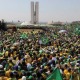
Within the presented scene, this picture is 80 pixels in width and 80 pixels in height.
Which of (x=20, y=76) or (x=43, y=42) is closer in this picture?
(x=20, y=76)

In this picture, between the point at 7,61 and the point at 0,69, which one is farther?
the point at 7,61

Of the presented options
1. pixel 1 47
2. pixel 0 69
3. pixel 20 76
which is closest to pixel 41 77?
pixel 20 76

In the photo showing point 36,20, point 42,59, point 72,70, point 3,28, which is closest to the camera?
point 72,70

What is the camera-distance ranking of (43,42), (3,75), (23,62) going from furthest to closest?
1. (43,42)
2. (23,62)
3. (3,75)

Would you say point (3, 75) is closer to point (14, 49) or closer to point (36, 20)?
point (14, 49)

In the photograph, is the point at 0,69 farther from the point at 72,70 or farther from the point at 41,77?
the point at 72,70

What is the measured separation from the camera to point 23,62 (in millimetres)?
14438

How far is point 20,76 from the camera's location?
1250 centimetres

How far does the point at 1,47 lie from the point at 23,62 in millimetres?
5903

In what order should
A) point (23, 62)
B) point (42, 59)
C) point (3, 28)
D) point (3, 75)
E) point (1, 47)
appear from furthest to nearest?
point (3, 28)
point (1, 47)
point (42, 59)
point (23, 62)
point (3, 75)

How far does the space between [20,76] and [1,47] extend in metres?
7.81

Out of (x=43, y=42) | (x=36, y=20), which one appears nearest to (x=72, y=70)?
(x=43, y=42)

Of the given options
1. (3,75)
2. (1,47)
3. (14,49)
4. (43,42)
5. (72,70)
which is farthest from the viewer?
(43,42)

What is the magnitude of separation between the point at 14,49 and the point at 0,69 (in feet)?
16.5
